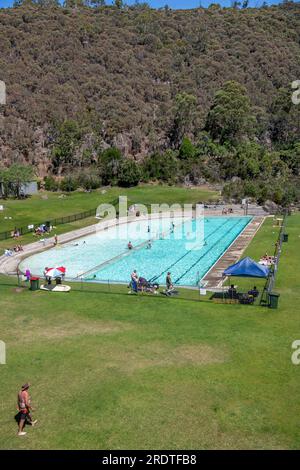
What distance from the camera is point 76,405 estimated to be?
1382 cm

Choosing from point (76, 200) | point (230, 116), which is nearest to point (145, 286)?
point (76, 200)

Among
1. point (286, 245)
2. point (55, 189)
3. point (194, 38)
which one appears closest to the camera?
point (286, 245)

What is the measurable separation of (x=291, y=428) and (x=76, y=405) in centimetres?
614

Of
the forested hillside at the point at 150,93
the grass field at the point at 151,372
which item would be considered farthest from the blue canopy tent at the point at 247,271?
the forested hillside at the point at 150,93

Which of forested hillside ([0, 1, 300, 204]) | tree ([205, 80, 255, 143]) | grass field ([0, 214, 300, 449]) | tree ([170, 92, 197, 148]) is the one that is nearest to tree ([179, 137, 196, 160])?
forested hillside ([0, 1, 300, 204])

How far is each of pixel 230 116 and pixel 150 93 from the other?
25.3 meters

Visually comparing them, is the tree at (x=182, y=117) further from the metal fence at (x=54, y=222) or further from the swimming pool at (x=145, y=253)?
the swimming pool at (x=145, y=253)

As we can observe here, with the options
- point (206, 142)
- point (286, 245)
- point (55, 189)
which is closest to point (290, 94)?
point (206, 142)

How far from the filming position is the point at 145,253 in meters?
39.7

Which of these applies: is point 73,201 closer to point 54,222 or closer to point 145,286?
point 54,222

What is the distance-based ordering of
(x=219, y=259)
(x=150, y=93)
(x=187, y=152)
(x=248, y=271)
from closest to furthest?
(x=248, y=271), (x=219, y=259), (x=187, y=152), (x=150, y=93)

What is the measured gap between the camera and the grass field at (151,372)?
40.4 ft

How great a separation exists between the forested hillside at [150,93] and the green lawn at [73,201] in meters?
4.18
